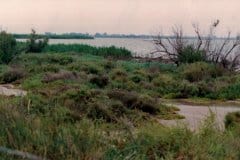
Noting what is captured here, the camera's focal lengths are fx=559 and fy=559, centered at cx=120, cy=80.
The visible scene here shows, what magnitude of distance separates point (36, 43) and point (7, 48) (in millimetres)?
14621

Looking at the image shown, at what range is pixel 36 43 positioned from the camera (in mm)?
53312

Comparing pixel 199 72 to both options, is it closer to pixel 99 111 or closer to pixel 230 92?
pixel 230 92

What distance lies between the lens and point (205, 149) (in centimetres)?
791

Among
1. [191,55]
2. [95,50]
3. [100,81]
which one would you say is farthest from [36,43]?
[100,81]

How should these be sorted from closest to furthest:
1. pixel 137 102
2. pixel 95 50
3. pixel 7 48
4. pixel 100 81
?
pixel 137 102 → pixel 100 81 → pixel 7 48 → pixel 95 50

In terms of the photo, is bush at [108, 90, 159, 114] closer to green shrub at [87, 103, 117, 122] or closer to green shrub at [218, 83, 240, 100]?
green shrub at [87, 103, 117, 122]

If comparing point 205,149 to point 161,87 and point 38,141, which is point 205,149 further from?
point 161,87

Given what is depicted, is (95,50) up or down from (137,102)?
down

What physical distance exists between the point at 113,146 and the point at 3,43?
1259 inches

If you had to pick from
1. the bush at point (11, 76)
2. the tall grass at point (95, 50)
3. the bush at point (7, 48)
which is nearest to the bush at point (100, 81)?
the bush at point (11, 76)

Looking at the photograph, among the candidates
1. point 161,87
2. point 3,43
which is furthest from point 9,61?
point 161,87

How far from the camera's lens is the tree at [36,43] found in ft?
173

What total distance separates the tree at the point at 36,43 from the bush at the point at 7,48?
505 inches

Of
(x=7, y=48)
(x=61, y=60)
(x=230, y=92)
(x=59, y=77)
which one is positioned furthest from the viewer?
(x=7, y=48)
